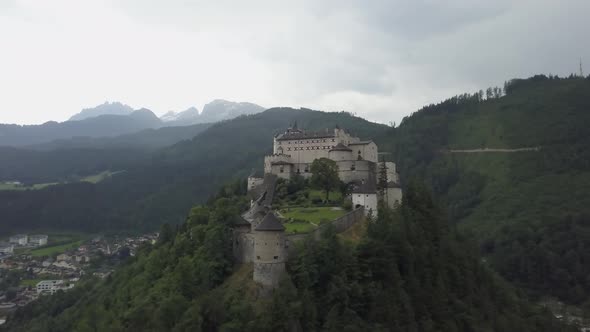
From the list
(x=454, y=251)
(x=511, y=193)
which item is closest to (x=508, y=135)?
(x=511, y=193)

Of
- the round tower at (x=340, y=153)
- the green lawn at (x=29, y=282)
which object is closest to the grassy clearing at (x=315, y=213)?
the round tower at (x=340, y=153)

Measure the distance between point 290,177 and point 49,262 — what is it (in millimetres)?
93505

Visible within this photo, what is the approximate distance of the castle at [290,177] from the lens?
40.6 meters

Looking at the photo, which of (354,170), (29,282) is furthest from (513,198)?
(29,282)

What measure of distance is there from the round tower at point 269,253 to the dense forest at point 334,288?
1.26 metres

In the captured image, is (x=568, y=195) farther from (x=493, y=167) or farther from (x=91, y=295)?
(x=91, y=295)

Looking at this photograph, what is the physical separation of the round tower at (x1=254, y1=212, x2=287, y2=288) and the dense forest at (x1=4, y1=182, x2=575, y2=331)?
126 cm

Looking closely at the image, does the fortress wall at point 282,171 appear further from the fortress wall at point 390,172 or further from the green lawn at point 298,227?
the green lawn at point 298,227

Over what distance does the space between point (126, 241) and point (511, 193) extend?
126 metres

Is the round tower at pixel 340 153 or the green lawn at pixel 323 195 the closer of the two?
the green lawn at pixel 323 195

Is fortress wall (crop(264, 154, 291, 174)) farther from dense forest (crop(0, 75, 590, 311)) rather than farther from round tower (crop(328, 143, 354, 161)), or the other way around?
dense forest (crop(0, 75, 590, 311))

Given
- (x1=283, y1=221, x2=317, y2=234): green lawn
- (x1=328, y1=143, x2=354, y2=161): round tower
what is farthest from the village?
(x1=283, y1=221, x2=317, y2=234): green lawn

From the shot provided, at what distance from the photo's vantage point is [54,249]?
486 ft

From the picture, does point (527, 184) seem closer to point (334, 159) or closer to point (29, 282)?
point (334, 159)
